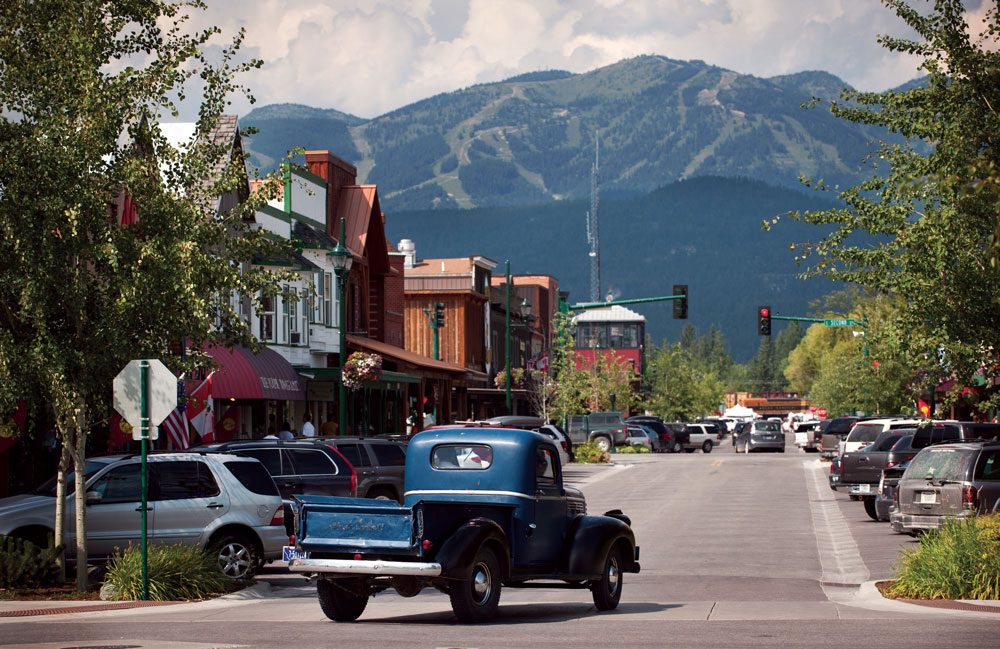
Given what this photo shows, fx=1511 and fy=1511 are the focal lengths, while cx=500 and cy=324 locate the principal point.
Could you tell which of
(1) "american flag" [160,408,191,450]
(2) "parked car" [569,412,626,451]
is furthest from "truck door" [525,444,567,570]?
(2) "parked car" [569,412,626,451]

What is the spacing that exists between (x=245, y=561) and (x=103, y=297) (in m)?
4.30

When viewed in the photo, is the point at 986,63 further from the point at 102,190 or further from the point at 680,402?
the point at 680,402

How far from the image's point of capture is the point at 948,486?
24.5 metres

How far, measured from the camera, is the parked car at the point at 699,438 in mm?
90625

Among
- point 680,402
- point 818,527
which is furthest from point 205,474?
point 680,402

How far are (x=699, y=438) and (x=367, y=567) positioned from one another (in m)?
77.5

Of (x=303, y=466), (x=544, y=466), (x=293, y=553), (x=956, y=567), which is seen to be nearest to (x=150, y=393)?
(x=293, y=553)

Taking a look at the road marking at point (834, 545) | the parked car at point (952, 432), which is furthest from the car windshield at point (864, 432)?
the parked car at point (952, 432)

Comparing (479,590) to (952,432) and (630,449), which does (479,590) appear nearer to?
(952,432)

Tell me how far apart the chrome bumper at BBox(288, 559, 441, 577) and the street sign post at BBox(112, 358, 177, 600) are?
3.52 m

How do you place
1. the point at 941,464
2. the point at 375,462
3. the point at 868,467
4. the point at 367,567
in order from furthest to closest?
the point at 868,467 → the point at 375,462 → the point at 941,464 → the point at 367,567

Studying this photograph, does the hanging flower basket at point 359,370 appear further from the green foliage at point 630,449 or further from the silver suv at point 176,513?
the green foliage at point 630,449

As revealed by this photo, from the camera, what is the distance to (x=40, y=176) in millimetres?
19297

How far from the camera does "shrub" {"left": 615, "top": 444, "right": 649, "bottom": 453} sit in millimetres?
77188
